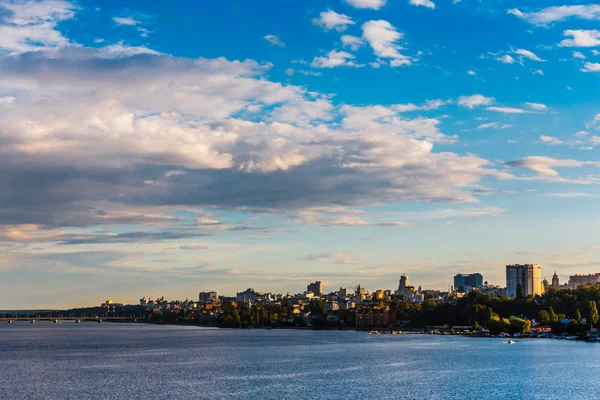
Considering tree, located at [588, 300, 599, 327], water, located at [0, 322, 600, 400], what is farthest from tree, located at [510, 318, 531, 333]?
water, located at [0, 322, 600, 400]

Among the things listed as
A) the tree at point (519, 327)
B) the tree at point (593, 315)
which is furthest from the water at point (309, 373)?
the tree at point (519, 327)

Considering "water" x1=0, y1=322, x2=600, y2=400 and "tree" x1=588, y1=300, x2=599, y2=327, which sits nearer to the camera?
"water" x1=0, y1=322, x2=600, y2=400

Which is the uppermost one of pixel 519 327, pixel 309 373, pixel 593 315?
pixel 593 315

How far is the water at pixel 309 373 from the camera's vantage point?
78125 millimetres

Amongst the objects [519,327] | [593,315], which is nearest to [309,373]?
[519,327]

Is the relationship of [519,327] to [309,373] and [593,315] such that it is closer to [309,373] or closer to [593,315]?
[593,315]

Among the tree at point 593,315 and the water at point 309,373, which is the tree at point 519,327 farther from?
the water at point 309,373

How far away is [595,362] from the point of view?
109125mm

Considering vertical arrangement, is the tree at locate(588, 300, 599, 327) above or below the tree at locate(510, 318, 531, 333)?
above

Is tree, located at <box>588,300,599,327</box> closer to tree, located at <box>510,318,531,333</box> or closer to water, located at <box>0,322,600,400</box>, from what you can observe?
tree, located at <box>510,318,531,333</box>

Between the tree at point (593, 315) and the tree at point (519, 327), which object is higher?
the tree at point (593, 315)

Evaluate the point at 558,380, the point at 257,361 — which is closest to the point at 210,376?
the point at 257,361

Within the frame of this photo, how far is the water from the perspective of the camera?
7812 centimetres

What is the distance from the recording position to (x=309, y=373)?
9719 cm
